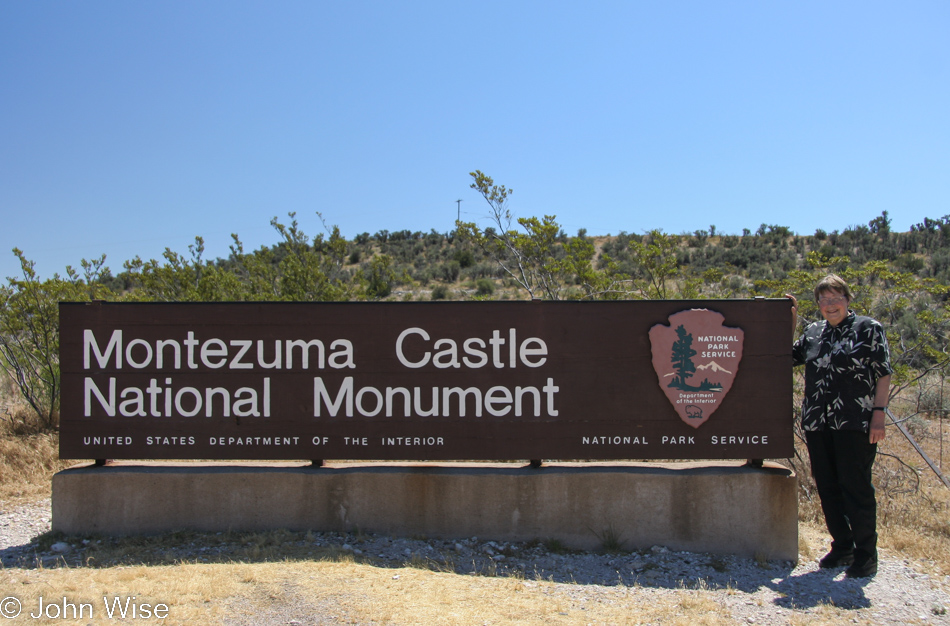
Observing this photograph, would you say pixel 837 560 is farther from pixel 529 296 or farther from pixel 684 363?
pixel 529 296

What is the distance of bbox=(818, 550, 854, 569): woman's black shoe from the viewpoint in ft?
16.3

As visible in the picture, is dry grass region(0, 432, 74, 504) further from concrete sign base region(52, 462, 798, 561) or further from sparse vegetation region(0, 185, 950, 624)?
concrete sign base region(52, 462, 798, 561)

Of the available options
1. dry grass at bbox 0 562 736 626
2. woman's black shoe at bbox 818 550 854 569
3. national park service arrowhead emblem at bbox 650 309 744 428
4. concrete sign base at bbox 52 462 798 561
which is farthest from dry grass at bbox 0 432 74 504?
woman's black shoe at bbox 818 550 854 569

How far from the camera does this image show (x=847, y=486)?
4750 mm

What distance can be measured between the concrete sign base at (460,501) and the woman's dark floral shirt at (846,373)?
721mm

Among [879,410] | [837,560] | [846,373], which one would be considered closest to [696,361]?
[846,373]

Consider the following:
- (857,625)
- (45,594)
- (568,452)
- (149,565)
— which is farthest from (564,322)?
(45,594)

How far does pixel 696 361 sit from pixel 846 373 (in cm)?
105

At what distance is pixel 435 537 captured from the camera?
5.46 m

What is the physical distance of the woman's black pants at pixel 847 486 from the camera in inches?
185

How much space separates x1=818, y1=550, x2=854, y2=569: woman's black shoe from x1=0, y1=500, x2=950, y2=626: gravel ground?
0.06 m

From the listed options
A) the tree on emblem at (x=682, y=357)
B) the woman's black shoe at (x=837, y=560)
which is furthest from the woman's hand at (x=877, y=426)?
the tree on emblem at (x=682, y=357)

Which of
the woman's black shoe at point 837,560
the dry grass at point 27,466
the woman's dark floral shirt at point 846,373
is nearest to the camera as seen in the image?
the woman's dark floral shirt at point 846,373

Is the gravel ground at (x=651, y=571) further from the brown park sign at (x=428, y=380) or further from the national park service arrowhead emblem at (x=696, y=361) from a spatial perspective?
the national park service arrowhead emblem at (x=696, y=361)
